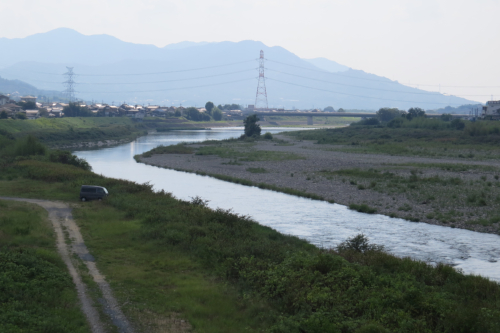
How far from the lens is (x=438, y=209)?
2909cm

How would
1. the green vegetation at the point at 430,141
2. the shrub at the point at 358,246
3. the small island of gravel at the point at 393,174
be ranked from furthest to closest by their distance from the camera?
1. the green vegetation at the point at 430,141
2. the small island of gravel at the point at 393,174
3. the shrub at the point at 358,246

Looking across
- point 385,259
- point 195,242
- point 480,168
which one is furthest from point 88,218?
point 480,168

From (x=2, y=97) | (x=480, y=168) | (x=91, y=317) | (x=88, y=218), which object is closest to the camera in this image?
(x=91, y=317)

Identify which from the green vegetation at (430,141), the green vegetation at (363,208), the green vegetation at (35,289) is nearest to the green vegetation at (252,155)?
the green vegetation at (430,141)

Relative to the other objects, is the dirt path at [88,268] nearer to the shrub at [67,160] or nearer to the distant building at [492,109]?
the shrub at [67,160]

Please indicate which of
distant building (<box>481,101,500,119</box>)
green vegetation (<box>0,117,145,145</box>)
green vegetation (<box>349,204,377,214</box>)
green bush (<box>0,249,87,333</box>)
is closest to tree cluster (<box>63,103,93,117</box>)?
green vegetation (<box>0,117,145,145</box>)

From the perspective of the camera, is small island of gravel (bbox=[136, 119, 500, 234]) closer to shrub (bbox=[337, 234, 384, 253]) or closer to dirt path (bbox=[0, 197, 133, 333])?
shrub (bbox=[337, 234, 384, 253])

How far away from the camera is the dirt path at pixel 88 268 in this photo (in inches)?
421

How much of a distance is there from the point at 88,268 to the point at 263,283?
590 cm

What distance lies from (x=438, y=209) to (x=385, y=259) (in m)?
14.8

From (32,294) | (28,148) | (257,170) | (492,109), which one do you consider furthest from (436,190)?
(492,109)

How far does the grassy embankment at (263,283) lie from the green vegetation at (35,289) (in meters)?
1.38

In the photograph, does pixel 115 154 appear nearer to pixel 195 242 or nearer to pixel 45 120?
pixel 45 120

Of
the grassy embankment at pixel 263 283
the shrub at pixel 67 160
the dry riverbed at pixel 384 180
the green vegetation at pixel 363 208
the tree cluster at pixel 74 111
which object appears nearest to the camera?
the grassy embankment at pixel 263 283
